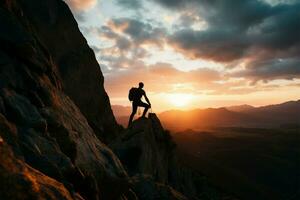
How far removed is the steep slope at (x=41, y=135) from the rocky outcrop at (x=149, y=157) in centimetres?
411

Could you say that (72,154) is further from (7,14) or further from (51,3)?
(51,3)

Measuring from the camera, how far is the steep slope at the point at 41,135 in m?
10.2

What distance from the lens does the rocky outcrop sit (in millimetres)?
21734

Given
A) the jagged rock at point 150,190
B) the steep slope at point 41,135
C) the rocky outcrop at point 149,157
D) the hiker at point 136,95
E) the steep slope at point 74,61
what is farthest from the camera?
the steep slope at point 74,61

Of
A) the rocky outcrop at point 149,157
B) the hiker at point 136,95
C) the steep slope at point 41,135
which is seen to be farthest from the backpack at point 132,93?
the steep slope at point 41,135

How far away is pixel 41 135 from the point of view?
12367 millimetres

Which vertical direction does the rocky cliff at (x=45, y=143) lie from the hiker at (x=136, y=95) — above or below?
below

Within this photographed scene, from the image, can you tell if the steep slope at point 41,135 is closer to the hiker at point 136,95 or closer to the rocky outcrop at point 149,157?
the rocky outcrop at point 149,157

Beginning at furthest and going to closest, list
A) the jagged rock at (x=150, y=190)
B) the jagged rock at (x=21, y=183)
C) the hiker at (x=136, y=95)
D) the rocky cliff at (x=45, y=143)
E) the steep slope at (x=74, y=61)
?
the steep slope at (x=74, y=61) < the hiker at (x=136, y=95) < the jagged rock at (x=150, y=190) < the rocky cliff at (x=45, y=143) < the jagged rock at (x=21, y=183)

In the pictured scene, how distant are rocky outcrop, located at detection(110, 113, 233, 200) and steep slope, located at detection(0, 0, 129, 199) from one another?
411cm

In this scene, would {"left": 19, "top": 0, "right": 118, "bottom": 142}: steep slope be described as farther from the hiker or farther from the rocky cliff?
the rocky cliff

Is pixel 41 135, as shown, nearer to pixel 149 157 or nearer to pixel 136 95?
pixel 136 95

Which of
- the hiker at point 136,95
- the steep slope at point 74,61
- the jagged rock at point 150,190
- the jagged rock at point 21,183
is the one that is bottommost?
the jagged rock at point 150,190

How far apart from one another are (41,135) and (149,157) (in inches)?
810
